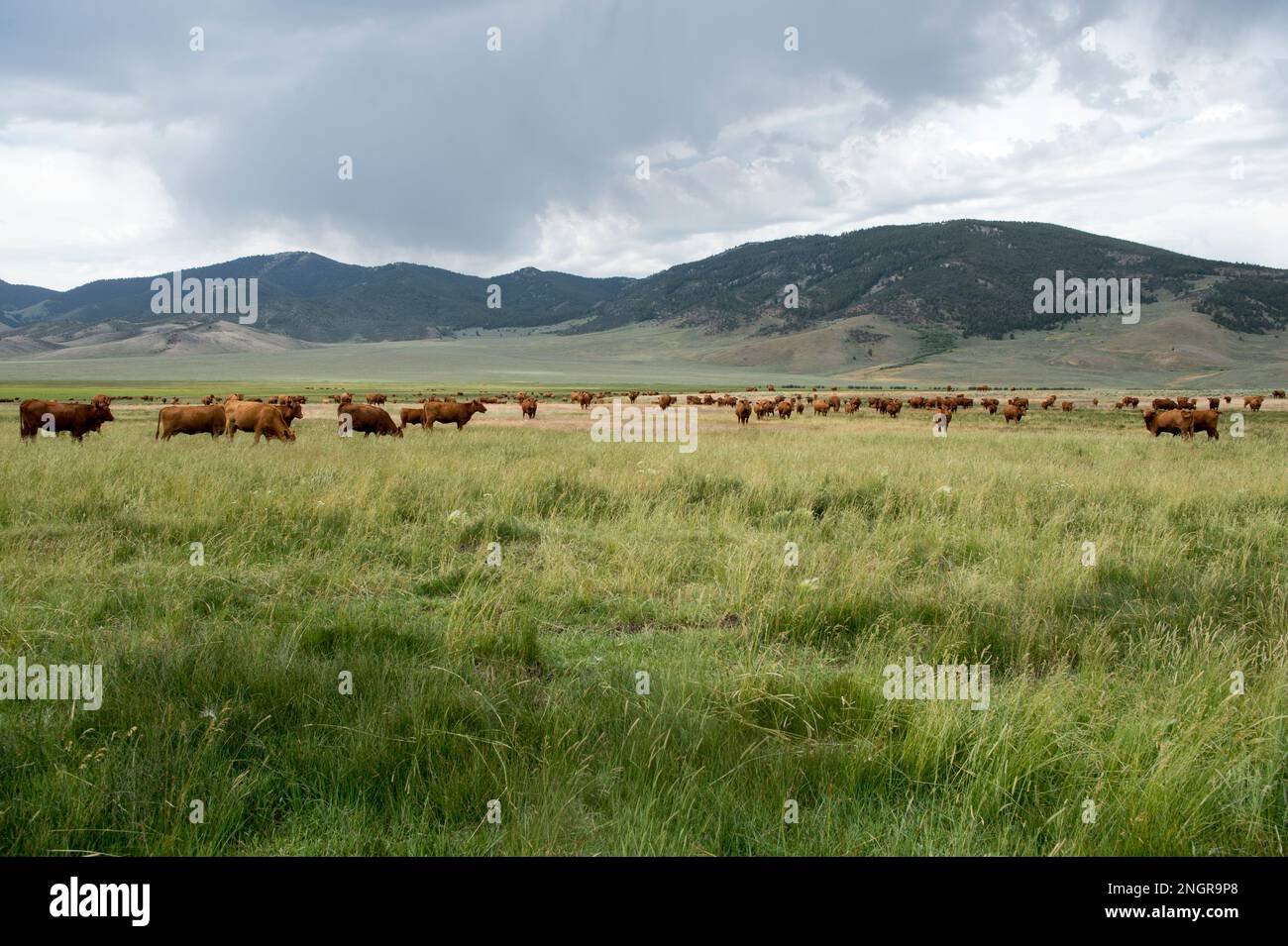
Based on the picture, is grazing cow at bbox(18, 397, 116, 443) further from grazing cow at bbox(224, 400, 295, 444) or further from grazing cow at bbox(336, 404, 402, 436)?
grazing cow at bbox(336, 404, 402, 436)

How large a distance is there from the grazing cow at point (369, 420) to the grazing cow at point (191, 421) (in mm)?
3670

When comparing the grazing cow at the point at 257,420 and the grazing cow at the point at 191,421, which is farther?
the grazing cow at the point at 191,421

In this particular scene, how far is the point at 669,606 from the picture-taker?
6.25 meters

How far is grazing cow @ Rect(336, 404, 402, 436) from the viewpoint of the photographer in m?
25.7

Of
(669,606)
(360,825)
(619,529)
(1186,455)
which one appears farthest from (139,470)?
(1186,455)

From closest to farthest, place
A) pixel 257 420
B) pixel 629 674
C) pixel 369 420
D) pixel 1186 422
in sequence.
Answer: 1. pixel 629 674
2. pixel 257 420
3. pixel 369 420
4. pixel 1186 422

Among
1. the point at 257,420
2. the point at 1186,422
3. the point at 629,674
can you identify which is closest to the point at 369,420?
the point at 257,420

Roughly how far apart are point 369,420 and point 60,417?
8.60 meters

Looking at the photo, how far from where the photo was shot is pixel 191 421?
23.0 metres

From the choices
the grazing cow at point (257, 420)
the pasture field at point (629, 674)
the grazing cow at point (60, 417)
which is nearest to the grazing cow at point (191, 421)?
the grazing cow at point (257, 420)

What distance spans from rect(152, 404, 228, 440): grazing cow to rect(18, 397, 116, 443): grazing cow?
194 centimetres

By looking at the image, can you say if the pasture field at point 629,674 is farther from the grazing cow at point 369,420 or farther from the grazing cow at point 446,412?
the grazing cow at point 446,412

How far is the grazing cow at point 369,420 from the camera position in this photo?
2570 centimetres

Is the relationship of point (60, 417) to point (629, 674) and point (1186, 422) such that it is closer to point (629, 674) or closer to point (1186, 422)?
point (629, 674)
